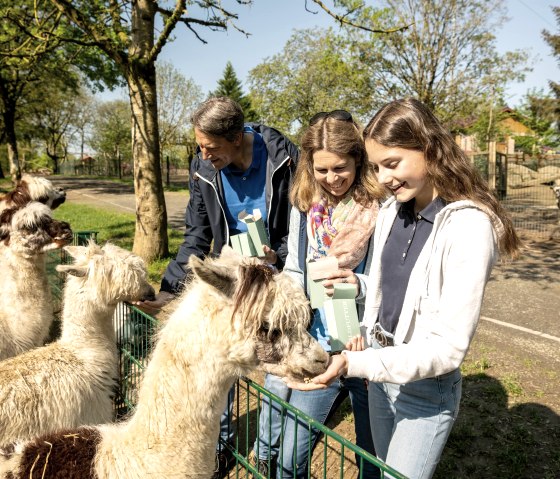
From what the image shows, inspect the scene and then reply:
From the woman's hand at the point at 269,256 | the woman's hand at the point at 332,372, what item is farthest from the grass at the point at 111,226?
the woman's hand at the point at 332,372

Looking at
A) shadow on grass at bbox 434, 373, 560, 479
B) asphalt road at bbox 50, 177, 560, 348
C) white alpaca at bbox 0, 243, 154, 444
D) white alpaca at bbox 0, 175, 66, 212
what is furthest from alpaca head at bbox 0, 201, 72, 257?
asphalt road at bbox 50, 177, 560, 348

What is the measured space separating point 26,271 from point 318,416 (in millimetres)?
3017

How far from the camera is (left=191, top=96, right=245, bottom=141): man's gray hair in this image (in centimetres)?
280

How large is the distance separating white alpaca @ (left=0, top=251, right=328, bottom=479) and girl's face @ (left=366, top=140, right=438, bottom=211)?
61 cm

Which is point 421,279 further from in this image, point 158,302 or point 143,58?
point 143,58

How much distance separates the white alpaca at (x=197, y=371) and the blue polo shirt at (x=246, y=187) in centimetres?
119

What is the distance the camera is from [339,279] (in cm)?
231

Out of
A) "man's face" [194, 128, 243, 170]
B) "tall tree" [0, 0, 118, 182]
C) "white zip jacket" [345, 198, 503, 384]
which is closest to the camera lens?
"white zip jacket" [345, 198, 503, 384]

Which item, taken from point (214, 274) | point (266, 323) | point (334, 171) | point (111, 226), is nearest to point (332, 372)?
point (266, 323)

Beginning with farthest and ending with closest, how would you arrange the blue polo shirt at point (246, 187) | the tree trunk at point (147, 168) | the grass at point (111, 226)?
the grass at point (111, 226) → the tree trunk at point (147, 168) → the blue polo shirt at point (246, 187)

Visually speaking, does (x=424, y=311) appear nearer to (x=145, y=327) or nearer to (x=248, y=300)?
(x=248, y=300)

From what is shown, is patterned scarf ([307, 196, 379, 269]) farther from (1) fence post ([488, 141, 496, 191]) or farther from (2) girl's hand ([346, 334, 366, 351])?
(1) fence post ([488, 141, 496, 191])

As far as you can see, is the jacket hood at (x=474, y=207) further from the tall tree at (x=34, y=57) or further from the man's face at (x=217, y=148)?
the tall tree at (x=34, y=57)

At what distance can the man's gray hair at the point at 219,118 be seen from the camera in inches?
110
